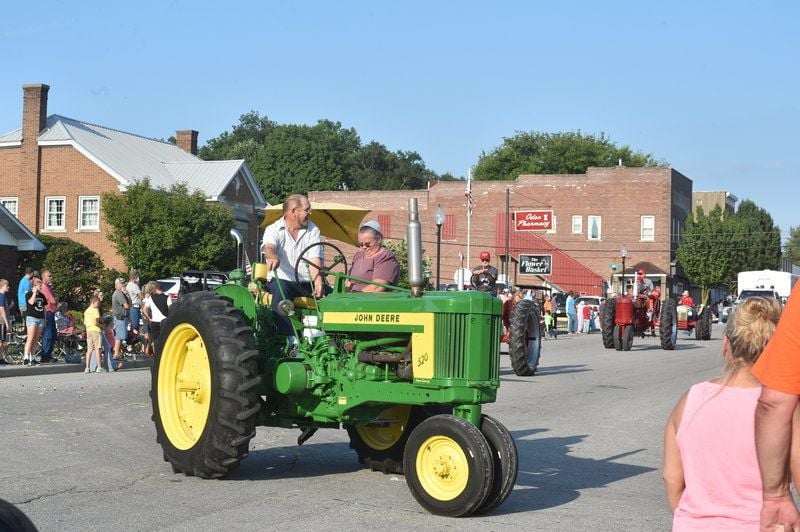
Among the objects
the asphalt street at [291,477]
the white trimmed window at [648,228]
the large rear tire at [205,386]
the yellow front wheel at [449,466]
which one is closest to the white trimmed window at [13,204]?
the asphalt street at [291,477]

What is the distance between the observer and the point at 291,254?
912cm

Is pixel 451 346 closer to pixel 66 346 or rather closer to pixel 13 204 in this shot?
pixel 66 346

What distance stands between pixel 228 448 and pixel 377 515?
1.35 meters

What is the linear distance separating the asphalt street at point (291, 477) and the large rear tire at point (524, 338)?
10.9ft

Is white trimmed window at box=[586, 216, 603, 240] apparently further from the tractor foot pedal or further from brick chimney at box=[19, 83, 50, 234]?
the tractor foot pedal

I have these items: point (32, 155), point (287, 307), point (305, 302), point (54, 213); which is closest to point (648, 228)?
point (54, 213)

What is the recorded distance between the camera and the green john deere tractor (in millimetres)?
7172

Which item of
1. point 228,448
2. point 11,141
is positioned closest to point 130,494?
point 228,448

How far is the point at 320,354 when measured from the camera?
8.09m

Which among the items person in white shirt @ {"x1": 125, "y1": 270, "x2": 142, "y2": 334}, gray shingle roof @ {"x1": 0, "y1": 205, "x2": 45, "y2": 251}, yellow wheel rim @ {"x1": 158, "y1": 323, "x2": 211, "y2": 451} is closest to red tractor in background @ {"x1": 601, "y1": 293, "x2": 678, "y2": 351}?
person in white shirt @ {"x1": 125, "y1": 270, "x2": 142, "y2": 334}

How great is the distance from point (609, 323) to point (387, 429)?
2092 centimetres

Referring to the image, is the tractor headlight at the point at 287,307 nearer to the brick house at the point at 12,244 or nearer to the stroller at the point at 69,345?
the stroller at the point at 69,345

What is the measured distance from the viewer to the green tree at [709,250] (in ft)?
236

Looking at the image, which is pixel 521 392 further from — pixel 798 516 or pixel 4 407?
pixel 798 516
